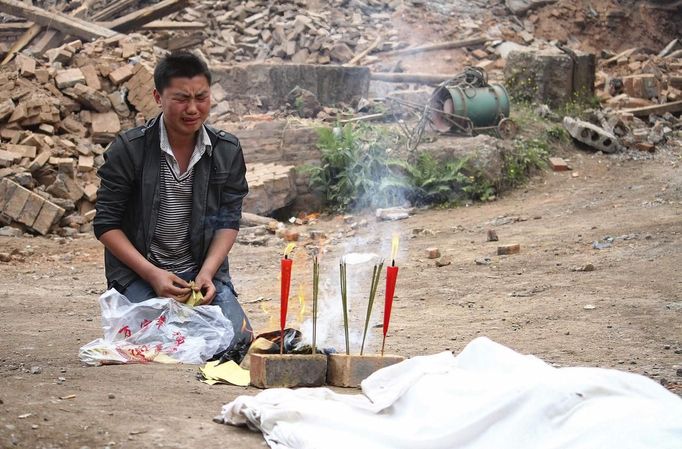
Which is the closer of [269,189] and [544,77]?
[269,189]

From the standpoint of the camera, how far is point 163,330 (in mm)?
5078

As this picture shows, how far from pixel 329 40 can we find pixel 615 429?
56.9ft

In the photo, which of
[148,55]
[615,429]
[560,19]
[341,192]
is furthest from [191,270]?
[560,19]

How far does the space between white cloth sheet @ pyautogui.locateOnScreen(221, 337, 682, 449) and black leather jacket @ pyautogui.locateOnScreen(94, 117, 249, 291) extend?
1.68 metres

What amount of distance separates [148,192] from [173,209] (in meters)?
0.18

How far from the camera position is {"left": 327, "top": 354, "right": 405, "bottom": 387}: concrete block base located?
14.6ft

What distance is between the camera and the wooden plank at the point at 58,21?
15.7 metres

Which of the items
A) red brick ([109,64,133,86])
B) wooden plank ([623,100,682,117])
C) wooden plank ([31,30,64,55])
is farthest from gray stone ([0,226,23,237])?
wooden plank ([623,100,682,117])

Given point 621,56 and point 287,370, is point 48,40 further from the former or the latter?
point 287,370

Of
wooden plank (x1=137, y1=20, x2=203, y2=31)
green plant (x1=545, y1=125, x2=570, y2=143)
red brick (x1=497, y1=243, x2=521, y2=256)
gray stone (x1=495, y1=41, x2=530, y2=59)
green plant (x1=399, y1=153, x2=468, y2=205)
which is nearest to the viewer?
red brick (x1=497, y1=243, x2=521, y2=256)

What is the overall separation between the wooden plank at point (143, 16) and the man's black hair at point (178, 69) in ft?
42.5

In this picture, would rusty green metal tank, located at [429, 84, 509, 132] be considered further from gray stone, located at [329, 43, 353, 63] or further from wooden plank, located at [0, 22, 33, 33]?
wooden plank, located at [0, 22, 33, 33]

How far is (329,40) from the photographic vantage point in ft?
64.8

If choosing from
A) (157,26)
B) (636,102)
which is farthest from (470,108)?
(157,26)
